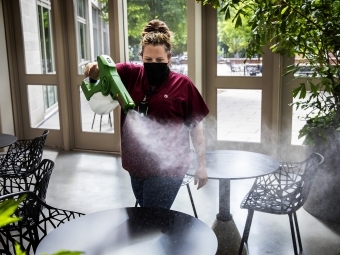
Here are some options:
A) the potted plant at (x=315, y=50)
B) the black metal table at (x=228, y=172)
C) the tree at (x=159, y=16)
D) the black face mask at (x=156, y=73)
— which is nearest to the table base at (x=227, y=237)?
the black metal table at (x=228, y=172)

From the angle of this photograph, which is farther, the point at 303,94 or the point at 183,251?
the point at 303,94

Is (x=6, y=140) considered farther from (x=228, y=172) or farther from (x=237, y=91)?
(x=237, y=91)

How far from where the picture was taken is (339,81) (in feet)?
8.63

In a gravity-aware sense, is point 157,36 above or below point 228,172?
above

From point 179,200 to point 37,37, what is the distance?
3.01 meters

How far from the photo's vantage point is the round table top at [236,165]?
2.35m

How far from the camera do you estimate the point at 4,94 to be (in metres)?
4.91

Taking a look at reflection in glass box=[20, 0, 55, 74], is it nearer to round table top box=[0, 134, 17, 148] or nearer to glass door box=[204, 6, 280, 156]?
round table top box=[0, 134, 17, 148]

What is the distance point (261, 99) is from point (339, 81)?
1441 millimetres

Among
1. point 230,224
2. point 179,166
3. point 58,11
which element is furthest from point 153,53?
point 58,11

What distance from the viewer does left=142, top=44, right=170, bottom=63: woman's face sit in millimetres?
1765

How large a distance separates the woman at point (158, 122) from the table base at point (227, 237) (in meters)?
0.81

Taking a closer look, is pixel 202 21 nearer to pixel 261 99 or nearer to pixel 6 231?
pixel 261 99

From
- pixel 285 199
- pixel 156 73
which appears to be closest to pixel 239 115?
pixel 285 199
